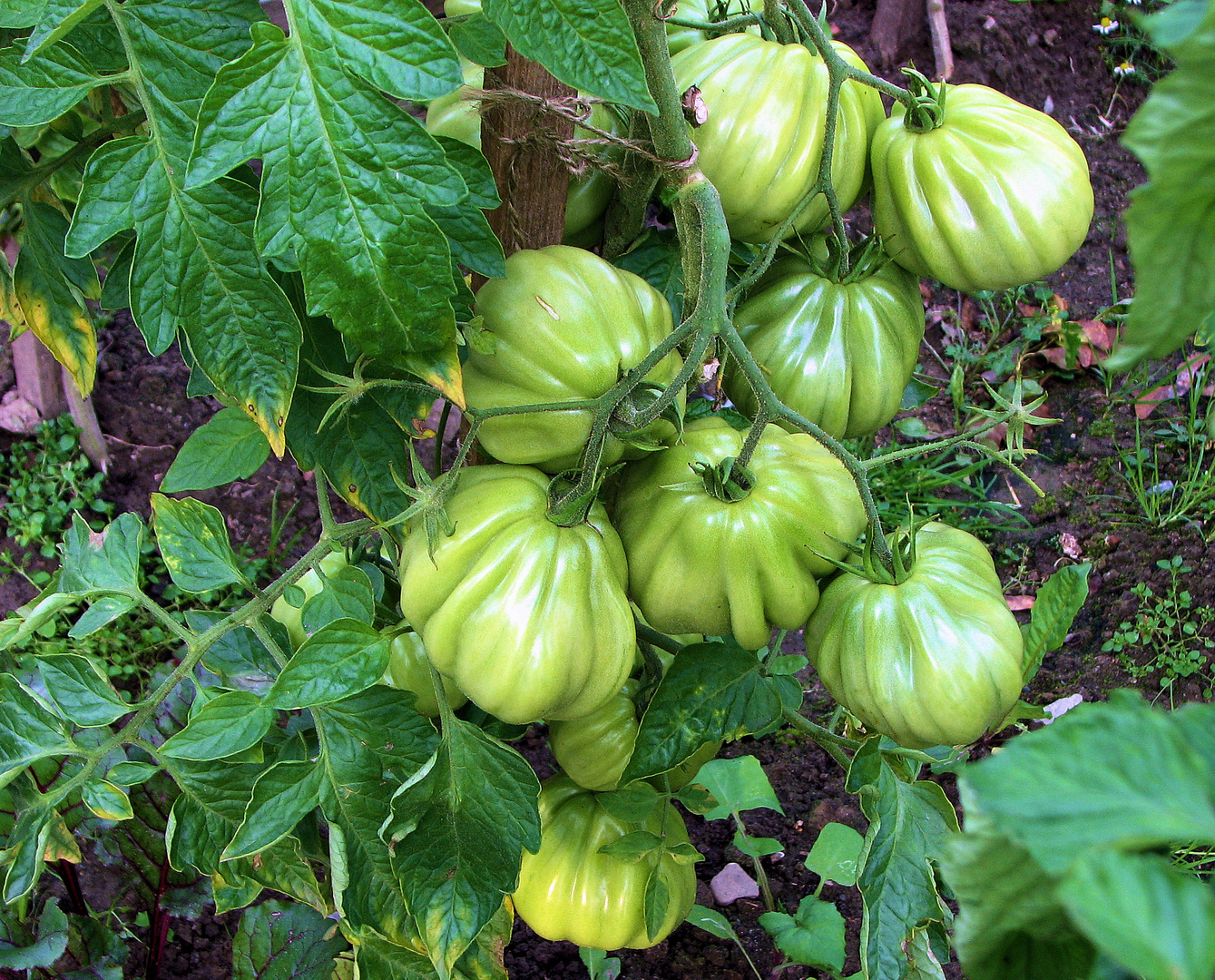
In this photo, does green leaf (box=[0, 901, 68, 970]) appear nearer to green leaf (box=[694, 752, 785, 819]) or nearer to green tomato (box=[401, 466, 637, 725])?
green tomato (box=[401, 466, 637, 725])

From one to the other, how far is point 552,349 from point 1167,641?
170 cm

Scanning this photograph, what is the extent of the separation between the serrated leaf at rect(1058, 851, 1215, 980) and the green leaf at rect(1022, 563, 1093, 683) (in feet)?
1.87

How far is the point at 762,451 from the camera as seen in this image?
89 cm

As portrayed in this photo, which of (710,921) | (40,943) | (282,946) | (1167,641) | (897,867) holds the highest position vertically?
(897,867)

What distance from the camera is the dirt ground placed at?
159 centimetres

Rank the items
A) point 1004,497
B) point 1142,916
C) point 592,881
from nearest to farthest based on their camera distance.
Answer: point 1142,916 → point 592,881 → point 1004,497

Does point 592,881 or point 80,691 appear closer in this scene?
point 80,691

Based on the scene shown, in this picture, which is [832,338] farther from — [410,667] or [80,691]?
[80,691]

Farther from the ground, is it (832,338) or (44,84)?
(44,84)

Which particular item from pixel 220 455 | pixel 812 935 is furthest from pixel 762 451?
pixel 812 935

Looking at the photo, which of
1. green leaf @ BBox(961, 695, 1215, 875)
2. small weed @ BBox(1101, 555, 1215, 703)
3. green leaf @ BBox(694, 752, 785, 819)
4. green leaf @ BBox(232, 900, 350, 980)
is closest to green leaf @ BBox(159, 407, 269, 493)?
green leaf @ BBox(232, 900, 350, 980)

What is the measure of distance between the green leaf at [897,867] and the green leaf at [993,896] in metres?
0.51

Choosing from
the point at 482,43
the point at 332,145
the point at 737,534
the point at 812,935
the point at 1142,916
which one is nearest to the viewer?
the point at 1142,916

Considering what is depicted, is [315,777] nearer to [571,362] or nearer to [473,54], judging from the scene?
[571,362]
